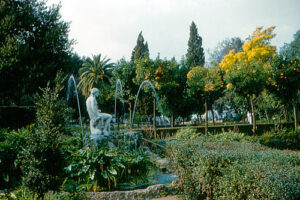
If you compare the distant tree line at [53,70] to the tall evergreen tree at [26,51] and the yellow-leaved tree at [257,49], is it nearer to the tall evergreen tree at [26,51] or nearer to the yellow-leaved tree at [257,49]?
the tall evergreen tree at [26,51]

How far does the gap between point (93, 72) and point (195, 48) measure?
1703 cm

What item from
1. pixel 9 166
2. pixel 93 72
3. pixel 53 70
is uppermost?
pixel 93 72

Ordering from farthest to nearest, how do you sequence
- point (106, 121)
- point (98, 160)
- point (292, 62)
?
point (292, 62) → point (106, 121) → point (98, 160)

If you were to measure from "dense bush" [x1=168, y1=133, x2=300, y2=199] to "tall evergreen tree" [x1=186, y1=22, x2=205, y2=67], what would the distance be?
115ft

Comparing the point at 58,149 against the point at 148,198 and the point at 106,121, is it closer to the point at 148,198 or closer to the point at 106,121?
the point at 148,198

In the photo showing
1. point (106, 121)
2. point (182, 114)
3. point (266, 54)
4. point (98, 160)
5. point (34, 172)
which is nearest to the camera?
point (34, 172)

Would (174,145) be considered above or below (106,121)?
below

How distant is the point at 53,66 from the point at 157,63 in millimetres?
7485

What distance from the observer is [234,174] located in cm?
391

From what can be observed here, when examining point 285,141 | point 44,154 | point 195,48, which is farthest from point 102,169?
point 195,48

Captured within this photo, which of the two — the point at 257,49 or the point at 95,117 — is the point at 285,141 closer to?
the point at 95,117

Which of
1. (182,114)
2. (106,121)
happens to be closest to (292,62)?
(106,121)

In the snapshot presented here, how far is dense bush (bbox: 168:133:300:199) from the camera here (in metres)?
3.26

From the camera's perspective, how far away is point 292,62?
14891 mm
